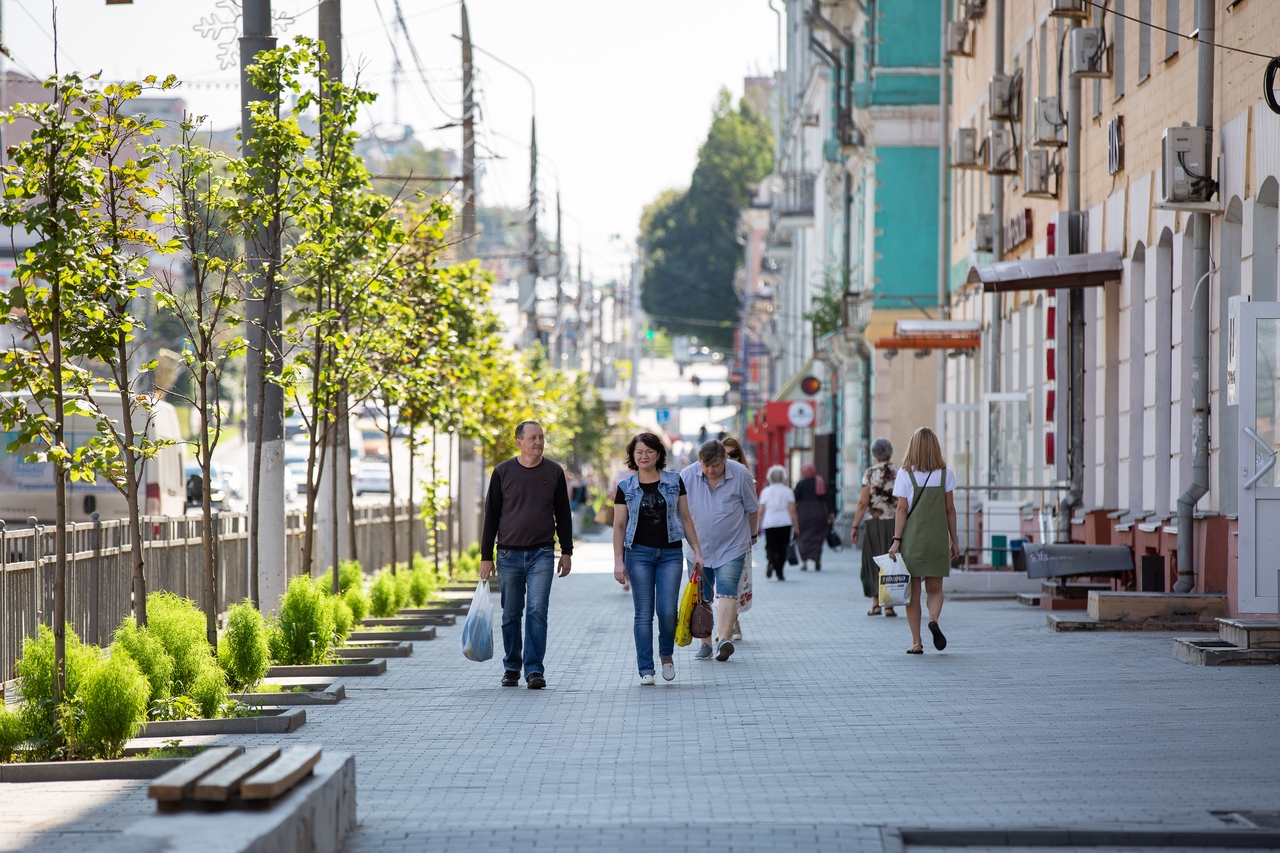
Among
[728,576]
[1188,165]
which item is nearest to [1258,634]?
[728,576]

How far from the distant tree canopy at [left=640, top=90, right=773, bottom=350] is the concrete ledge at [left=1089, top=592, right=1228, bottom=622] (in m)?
80.2

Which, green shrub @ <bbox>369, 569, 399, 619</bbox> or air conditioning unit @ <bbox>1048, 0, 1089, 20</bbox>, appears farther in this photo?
air conditioning unit @ <bbox>1048, 0, 1089, 20</bbox>

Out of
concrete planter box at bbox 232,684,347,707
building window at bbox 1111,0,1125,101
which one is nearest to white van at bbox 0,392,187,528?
building window at bbox 1111,0,1125,101

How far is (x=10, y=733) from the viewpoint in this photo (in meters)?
9.77

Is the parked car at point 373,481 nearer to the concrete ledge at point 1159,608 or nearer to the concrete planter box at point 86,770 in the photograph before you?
the concrete ledge at point 1159,608

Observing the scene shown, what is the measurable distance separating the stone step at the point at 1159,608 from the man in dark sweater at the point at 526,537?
18.5 ft

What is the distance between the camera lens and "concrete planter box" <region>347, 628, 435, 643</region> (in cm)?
1706

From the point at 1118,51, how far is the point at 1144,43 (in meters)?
1.21

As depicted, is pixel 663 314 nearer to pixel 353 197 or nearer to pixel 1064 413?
pixel 1064 413

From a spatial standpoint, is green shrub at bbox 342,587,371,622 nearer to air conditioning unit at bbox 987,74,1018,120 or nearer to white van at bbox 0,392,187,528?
white van at bbox 0,392,187,528

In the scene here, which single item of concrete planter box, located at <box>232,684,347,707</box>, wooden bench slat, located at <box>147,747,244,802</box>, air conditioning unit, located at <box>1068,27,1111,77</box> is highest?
air conditioning unit, located at <box>1068,27,1111,77</box>

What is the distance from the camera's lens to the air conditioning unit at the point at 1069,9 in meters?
22.6

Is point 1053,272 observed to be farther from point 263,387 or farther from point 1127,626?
point 263,387

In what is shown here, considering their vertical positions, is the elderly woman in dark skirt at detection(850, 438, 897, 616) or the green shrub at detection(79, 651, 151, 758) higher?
the elderly woman in dark skirt at detection(850, 438, 897, 616)
